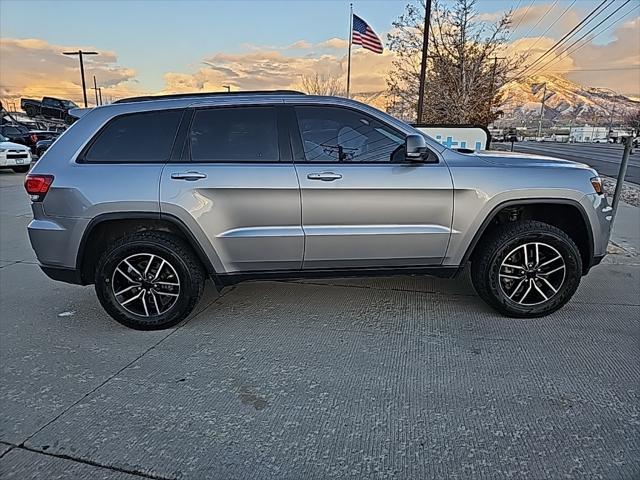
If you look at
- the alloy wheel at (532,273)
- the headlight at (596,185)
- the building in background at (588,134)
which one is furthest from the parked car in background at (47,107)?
the building in background at (588,134)

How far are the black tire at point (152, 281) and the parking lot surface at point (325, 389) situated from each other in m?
0.15

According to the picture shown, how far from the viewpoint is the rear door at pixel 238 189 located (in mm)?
3551

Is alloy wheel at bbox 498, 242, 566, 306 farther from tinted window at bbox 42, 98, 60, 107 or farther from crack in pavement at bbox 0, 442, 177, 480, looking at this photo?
tinted window at bbox 42, 98, 60, 107

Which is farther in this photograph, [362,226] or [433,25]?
[433,25]

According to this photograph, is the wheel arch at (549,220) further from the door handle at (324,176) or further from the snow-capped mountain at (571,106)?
the snow-capped mountain at (571,106)

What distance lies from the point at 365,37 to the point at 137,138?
13.8 m

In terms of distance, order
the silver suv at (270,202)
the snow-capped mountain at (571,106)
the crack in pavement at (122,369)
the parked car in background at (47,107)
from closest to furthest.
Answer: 1. the crack in pavement at (122,369)
2. the silver suv at (270,202)
3. the parked car in background at (47,107)
4. the snow-capped mountain at (571,106)

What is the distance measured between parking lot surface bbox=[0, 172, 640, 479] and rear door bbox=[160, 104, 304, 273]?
66 cm

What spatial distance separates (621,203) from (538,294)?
8162mm

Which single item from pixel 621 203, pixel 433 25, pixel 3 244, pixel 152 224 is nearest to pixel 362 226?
pixel 152 224

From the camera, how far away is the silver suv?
3.57 m

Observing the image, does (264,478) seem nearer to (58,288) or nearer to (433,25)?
(58,288)

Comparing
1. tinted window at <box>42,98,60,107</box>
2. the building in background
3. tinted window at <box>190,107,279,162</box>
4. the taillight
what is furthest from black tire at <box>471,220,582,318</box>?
the building in background

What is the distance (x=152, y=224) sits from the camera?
3.74 metres
